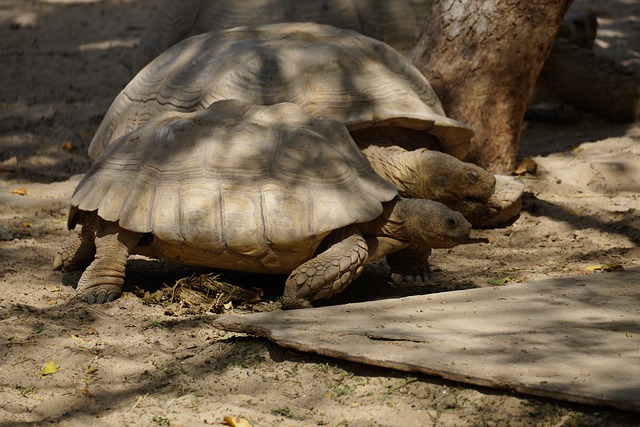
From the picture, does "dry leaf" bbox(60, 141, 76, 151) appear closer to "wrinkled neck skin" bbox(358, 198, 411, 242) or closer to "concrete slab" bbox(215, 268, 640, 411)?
"wrinkled neck skin" bbox(358, 198, 411, 242)

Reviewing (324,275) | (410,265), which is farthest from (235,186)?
(410,265)

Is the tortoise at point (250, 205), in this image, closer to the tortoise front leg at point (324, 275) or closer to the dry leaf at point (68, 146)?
the tortoise front leg at point (324, 275)

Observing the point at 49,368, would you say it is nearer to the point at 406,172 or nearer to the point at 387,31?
the point at 406,172

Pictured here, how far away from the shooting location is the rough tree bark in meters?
5.38

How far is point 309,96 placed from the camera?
15.3 ft

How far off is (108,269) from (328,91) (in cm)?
151

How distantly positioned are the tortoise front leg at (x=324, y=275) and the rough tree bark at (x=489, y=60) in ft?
6.56

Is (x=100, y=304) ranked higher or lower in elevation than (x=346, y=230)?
lower

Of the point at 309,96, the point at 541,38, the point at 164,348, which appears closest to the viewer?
the point at 164,348

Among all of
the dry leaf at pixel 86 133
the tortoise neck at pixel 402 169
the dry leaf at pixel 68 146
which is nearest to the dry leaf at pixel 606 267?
the tortoise neck at pixel 402 169

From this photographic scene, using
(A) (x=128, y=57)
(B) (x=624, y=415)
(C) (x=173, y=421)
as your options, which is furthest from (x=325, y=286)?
(A) (x=128, y=57)

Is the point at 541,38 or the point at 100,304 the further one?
the point at 541,38

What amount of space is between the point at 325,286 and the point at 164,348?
74 centimetres

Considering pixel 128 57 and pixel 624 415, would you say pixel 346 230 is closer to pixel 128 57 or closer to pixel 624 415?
pixel 624 415
